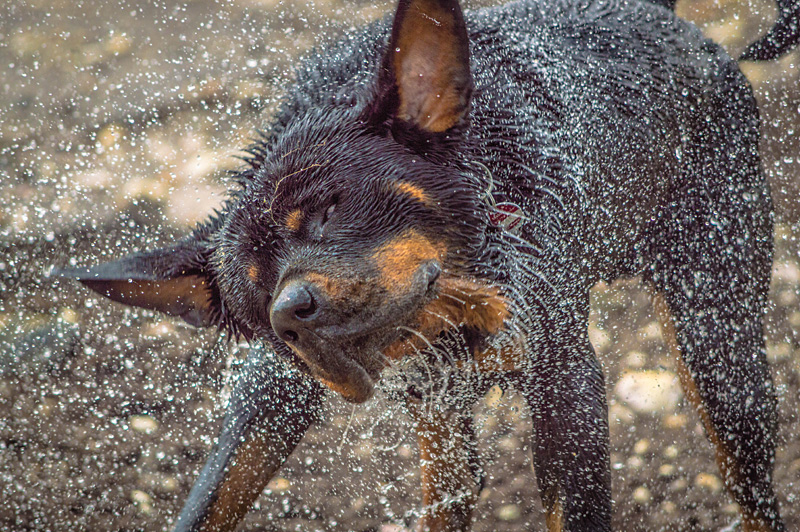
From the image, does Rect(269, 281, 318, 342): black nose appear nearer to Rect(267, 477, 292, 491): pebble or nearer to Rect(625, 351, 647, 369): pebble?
Rect(267, 477, 292, 491): pebble

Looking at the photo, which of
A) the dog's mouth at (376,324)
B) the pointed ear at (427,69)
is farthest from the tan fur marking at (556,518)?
the pointed ear at (427,69)

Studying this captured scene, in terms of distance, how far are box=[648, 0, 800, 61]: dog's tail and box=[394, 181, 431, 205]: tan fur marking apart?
206 cm

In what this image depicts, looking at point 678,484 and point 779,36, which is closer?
point 779,36

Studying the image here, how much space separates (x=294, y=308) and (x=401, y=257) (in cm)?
32

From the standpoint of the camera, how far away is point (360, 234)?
1.80m

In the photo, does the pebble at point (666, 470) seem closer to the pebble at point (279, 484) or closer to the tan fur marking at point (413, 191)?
the pebble at point (279, 484)

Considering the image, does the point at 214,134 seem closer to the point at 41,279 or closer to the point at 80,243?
the point at 80,243

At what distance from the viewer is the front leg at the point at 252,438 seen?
242 centimetres

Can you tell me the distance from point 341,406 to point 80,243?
193cm

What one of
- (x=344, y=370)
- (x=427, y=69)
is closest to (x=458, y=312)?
(x=344, y=370)

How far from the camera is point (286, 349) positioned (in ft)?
6.68

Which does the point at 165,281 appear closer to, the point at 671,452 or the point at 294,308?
the point at 294,308

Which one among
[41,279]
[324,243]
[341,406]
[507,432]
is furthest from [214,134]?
[324,243]

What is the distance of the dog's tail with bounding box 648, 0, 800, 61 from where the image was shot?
10.9 feet
